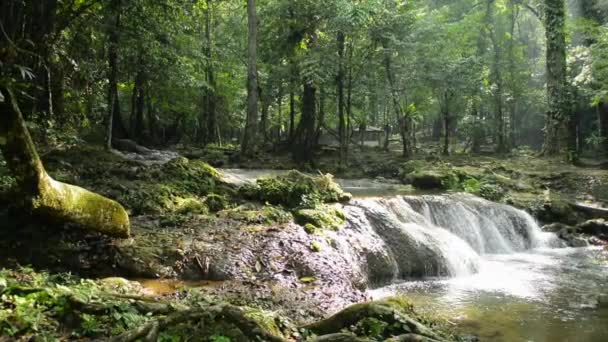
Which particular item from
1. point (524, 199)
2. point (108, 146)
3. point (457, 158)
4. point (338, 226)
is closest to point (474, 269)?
point (338, 226)

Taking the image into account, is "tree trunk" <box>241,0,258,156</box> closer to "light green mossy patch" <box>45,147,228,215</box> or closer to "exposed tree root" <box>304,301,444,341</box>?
"light green mossy patch" <box>45,147,228,215</box>

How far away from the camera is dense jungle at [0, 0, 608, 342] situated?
5.16 m

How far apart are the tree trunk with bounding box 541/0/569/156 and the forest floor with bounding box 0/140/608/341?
553 inches

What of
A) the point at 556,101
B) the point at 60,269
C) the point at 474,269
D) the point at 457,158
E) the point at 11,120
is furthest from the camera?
the point at 457,158

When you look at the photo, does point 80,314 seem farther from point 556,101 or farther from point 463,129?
point 463,129

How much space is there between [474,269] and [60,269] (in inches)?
314

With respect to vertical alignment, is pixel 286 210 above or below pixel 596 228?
above

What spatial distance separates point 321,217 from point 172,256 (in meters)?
3.19

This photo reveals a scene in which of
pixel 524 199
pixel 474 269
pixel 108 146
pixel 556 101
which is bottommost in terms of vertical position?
pixel 474 269

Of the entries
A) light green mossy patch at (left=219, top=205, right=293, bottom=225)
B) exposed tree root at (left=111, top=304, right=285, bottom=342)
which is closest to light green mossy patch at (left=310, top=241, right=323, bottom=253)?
light green mossy patch at (left=219, top=205, right=293, bottom=225)

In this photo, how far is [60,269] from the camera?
20.8 feet

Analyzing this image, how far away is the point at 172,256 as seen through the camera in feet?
22.9

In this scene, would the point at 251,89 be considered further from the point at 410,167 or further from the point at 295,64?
the point at 410,167

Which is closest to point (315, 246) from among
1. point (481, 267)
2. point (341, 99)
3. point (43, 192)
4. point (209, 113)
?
point (43, 192)
